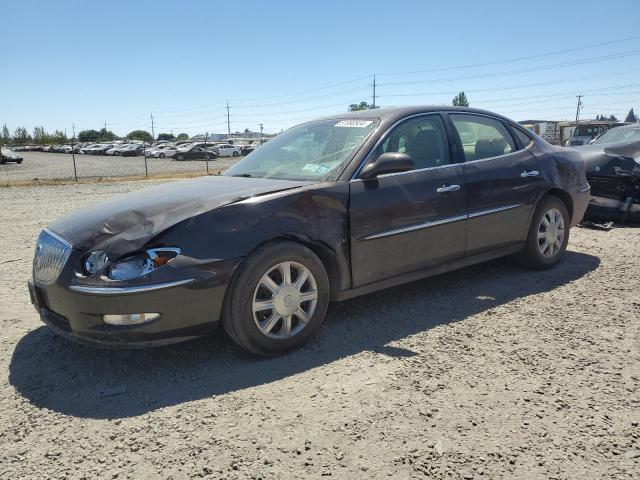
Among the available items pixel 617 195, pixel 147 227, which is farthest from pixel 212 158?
pixel 147 227

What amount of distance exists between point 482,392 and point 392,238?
4.36ft

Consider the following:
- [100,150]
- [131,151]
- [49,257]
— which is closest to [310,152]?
[49,257]

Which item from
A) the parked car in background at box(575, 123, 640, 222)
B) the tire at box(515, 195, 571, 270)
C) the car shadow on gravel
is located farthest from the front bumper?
the parked car in background at box(575, 123, 640, 222)

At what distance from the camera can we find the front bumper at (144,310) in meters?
2.83

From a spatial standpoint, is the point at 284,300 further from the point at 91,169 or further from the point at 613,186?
the point at 91,169

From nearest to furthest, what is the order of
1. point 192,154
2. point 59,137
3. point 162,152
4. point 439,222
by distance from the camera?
point 439,222, point 192,154, point 162,152, point 59,137

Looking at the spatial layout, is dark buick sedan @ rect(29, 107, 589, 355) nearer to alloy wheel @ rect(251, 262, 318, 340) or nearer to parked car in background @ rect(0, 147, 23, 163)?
alloy wheel @ rect(251, 262, 318, 340)

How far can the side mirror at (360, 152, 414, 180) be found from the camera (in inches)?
140

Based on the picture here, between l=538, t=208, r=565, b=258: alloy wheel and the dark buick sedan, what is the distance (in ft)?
0.07

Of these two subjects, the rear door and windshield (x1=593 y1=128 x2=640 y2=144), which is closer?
the rear door

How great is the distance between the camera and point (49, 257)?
3.21m

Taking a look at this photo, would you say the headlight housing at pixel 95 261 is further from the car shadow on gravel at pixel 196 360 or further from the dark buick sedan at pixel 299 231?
the car shadow on gravel at pixel 196 360

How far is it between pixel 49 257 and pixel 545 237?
4.35 m

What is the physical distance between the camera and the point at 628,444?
7.58 ft
